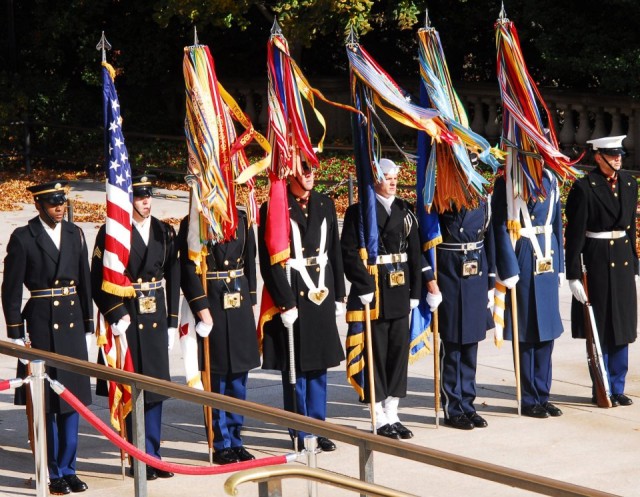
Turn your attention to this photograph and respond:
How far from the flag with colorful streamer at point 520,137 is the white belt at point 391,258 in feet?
2.89

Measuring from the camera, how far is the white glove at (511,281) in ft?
29.6

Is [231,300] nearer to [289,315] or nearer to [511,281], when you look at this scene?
[289,315]

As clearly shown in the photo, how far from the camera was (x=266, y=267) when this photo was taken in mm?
8227

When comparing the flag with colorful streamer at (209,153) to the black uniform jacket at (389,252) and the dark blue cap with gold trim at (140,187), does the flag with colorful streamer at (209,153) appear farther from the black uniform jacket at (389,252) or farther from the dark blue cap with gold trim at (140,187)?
the black uniform jacket at (389,252)

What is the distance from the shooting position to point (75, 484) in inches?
292

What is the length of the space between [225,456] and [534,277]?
8.68 feet

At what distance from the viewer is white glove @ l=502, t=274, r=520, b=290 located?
902 cm

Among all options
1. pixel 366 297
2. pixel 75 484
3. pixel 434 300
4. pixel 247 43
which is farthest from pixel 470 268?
pixel 247 43

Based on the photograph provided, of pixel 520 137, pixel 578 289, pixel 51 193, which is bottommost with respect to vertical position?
pixel 578 289

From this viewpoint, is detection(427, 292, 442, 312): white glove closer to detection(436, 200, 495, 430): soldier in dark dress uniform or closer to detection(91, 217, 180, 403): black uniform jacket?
detection(436, 200, 495, 430): soldier in dark dress uniform

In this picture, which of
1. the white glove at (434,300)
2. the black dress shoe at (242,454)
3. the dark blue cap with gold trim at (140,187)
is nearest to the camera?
the dark blue cap with gold trim at (140,187)

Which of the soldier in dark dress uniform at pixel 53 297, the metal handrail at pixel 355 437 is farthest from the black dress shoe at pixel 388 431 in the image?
the metal handrail at pixel 355 437

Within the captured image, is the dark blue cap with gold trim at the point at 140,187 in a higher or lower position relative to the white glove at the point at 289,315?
higher

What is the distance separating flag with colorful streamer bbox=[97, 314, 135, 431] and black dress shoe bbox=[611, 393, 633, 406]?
137 inches
